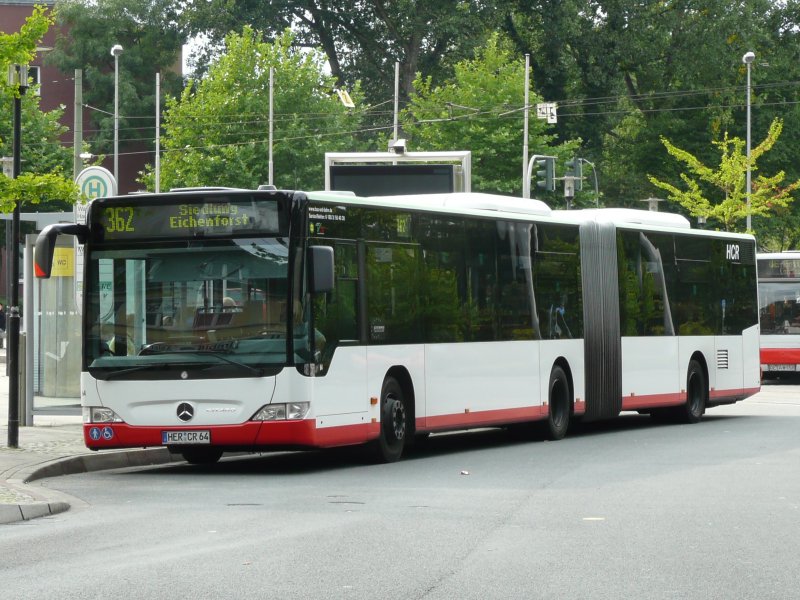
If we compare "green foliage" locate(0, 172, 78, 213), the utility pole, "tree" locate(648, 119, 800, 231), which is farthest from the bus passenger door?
"tree" locate(648, 119, 800, 231)

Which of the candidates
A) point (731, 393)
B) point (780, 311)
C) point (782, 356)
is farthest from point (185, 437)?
point (780, 311)

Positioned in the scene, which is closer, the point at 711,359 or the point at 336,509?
the point at 336,509

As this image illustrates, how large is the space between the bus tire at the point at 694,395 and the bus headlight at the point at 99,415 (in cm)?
1129

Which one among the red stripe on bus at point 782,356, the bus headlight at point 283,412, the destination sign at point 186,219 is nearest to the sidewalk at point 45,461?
the bus headlight at point 283,412

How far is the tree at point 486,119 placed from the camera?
2405 inches

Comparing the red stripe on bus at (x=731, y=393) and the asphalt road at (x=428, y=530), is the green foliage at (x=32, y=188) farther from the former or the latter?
the red stripe on bus at (x=731, y=393)

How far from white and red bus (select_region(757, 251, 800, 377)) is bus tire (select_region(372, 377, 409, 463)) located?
23296 millimetres

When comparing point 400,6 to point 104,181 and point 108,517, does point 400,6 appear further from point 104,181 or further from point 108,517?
point 108,517

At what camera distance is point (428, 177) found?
96.3 ft

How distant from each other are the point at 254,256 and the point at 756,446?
7245mm

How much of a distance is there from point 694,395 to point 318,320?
11.0 meters

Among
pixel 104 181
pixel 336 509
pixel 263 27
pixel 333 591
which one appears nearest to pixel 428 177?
pixel 104 181

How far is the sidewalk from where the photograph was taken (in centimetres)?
1256

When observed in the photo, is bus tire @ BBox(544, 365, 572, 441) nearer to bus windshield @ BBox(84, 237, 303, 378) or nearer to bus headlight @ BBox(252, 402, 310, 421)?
bus headlight @ BBox(252, 402, 310, 421)
